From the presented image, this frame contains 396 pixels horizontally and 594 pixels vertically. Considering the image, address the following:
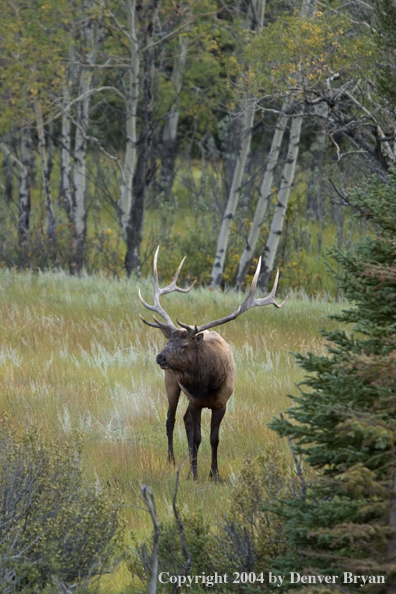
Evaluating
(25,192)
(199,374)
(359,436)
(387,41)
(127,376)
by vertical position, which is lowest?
(25,192)

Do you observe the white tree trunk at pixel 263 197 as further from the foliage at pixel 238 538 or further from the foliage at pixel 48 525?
the foliage at pixel 48 525

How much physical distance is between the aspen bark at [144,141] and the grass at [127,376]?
9.95 ft

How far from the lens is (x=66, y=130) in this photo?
805 inches

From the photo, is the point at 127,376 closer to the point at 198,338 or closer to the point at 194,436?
the point at 194,436

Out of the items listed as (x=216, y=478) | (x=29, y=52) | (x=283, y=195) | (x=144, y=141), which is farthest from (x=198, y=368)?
(x=29, y=52)

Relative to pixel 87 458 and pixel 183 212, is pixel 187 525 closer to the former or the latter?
pixel 87 458

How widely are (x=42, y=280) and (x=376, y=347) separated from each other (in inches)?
422

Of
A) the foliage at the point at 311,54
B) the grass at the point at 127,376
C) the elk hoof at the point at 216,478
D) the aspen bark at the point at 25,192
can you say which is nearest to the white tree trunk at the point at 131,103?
the aspen bark at the point at 25,192

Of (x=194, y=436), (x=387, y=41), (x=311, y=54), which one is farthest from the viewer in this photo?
(x=311, y=54)

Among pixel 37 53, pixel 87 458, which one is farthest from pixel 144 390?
pixel 37 53

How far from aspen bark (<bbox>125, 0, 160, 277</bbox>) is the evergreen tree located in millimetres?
12803

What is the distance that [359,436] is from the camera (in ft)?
10.0

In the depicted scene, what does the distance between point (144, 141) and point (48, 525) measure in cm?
1308

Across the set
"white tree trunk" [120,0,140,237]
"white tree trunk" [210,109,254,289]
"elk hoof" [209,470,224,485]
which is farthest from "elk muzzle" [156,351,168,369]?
"white tree trunk" [120,0,140,237]
